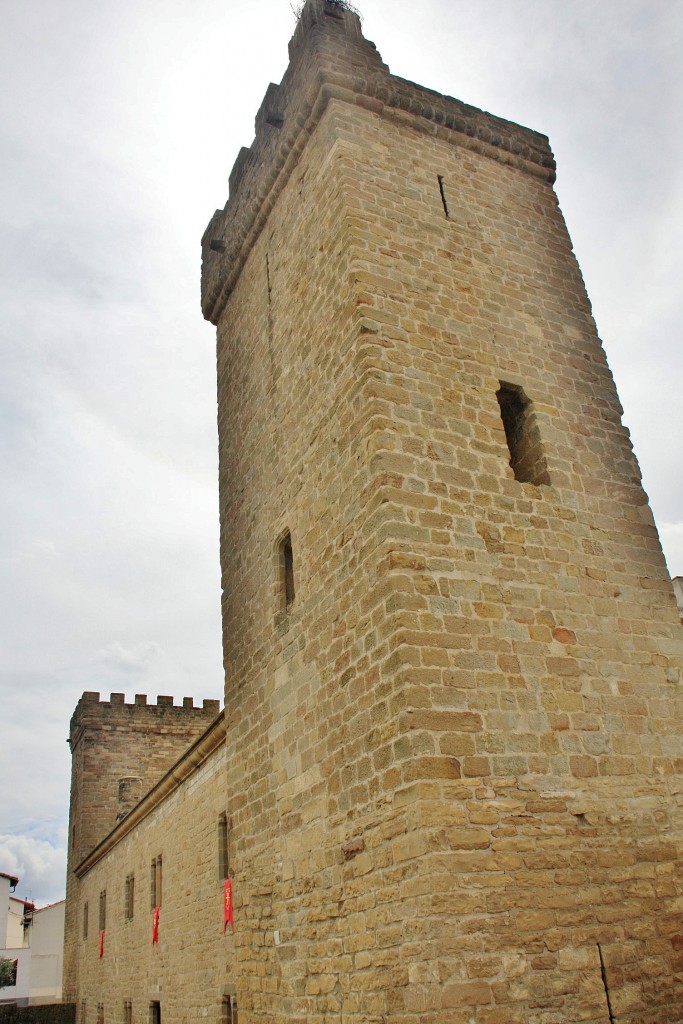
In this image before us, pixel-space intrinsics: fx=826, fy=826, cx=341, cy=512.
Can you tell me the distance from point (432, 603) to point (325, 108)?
5131mm

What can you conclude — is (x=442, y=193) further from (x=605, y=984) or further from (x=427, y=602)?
(x=605, y=984)

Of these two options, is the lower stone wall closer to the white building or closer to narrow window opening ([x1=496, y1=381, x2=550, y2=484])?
the white building

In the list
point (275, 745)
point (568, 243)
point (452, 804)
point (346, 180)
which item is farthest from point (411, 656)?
point (568, 243)

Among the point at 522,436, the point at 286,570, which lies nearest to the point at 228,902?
the point at 286,570

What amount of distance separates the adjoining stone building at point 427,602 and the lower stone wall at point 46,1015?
12414 millimetres

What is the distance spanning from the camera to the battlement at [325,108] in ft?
26.3

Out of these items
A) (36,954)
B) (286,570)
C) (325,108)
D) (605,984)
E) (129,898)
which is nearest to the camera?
(605,984)

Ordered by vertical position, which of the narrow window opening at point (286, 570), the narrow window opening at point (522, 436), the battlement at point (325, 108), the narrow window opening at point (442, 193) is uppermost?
the battlement at point (325, 108)

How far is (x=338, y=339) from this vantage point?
682 cm

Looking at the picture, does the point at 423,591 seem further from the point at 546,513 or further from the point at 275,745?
the point at 275,745

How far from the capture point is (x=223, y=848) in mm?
9664

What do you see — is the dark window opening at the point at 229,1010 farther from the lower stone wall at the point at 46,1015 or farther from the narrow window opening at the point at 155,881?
the lower stone wall at the point at 46,1015

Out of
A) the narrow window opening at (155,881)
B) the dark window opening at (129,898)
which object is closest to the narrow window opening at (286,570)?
the narrow window opening at (155,881)

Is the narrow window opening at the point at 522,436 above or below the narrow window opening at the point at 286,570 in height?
above
